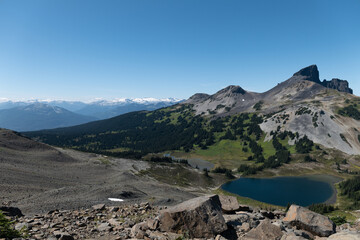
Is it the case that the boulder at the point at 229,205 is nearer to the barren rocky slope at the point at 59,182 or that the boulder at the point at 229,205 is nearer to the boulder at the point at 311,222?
the boulder at the point at 311,222

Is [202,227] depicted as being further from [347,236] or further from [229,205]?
[347,236]

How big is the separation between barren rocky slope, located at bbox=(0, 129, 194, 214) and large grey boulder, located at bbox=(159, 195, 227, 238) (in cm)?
2630

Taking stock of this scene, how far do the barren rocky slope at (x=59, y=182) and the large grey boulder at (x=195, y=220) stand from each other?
86.3 feet

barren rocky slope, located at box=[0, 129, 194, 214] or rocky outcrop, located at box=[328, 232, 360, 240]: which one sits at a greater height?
rocky outcrop, located at box=[328, 232, 360, 240]

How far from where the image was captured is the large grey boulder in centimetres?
1427

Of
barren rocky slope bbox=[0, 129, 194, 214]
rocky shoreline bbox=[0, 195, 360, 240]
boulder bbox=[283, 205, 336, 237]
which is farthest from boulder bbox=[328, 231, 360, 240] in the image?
barren rocky slope bbox=[0, 129, 194, 214]

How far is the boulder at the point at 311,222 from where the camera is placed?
642 inches

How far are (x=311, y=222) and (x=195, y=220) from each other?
10956mm

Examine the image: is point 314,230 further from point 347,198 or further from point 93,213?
point 347,198

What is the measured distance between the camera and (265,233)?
13.9 m

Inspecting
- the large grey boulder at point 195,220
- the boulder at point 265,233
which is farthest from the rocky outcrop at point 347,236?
the large grey boulder at point 195,220

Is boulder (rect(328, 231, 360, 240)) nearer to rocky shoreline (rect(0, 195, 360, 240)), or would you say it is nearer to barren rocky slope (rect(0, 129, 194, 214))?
rocky shoreline (rect(0, 195, 360, 240))

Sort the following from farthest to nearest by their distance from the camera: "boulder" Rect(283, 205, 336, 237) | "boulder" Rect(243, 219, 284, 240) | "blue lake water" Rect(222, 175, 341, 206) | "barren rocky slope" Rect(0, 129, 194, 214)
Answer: "blue lake water" Rect(222, 175, 341, 206) → "barren rocky slope" Rect(0, 129, 194, 214) → "boulder" Rect(283, 205, 336, 237) → "boulder" Rect(243, 219, 284, 240)

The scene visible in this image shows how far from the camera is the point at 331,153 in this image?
18125cm
